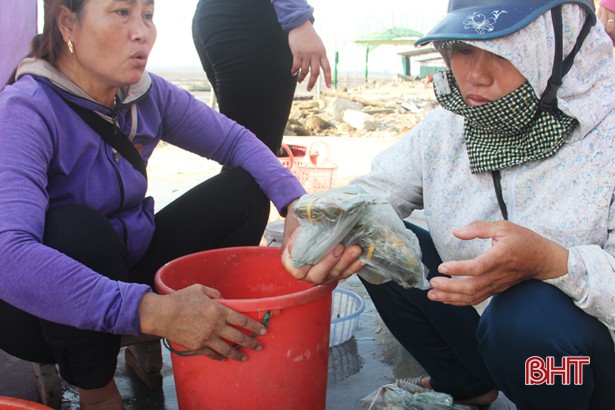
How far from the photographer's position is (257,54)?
7.09 ft

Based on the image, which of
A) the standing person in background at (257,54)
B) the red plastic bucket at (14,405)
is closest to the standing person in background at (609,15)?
the standing person in background at (257,54)

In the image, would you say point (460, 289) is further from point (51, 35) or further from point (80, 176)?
point (51, 35)

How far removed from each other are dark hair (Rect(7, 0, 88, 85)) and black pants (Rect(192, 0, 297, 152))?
673mm

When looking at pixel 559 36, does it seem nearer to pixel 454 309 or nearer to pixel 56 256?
pixel 454 309

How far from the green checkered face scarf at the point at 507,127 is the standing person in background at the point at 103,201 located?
59 centimetres

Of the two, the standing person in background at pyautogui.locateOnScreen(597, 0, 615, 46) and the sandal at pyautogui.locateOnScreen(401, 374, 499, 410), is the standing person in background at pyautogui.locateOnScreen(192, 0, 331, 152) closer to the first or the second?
the sandal at pyautogui.locateOnScreen(401, 374, 499, 410)

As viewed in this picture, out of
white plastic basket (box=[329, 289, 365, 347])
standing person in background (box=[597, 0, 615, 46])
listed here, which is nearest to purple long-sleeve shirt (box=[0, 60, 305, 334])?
white plastic basket (box=[329, 289, 365, 347])

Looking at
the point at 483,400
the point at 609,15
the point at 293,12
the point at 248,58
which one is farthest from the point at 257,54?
the point at 609,15

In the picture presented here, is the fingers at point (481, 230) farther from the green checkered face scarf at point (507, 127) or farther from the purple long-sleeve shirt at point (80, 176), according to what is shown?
the purple long-sleeve shirt at point (80, 176)

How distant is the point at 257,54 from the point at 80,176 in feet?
2.81

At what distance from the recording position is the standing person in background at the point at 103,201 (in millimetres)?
1275

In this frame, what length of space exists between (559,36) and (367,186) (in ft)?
2.20

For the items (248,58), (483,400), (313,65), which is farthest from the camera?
(248,58)

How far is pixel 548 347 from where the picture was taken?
1266 millimetres
